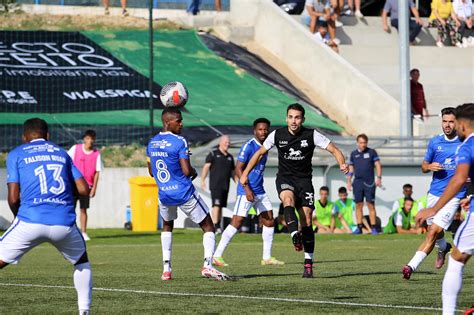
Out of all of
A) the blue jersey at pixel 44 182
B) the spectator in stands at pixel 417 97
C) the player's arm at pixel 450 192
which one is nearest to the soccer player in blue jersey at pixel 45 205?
the blue jersey at pixel 44 182

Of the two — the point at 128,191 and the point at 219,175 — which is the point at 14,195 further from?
the point at 128,191

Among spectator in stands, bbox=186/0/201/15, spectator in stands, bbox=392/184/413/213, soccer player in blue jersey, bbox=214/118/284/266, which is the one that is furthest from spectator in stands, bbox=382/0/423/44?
soccer player in blue jersey, bbox=214/118/284/266

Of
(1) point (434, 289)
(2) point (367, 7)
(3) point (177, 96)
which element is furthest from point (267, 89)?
(1) point (434, 289)

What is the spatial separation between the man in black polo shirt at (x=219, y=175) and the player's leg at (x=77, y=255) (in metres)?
16.6

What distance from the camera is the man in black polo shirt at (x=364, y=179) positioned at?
Answer: 89.4ft

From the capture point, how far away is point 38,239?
9844mm

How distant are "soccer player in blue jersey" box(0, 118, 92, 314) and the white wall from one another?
1805cm

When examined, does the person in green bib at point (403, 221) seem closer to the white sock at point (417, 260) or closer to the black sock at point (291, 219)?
the black sock at point (291, 219)

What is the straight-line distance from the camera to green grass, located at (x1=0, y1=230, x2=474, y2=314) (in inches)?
450

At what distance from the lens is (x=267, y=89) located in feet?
114

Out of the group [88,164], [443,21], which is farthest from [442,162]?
[443,21]

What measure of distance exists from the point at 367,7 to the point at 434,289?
32142 millimetres

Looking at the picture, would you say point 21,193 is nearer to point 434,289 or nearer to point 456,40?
point 434,289

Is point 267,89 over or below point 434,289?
over
